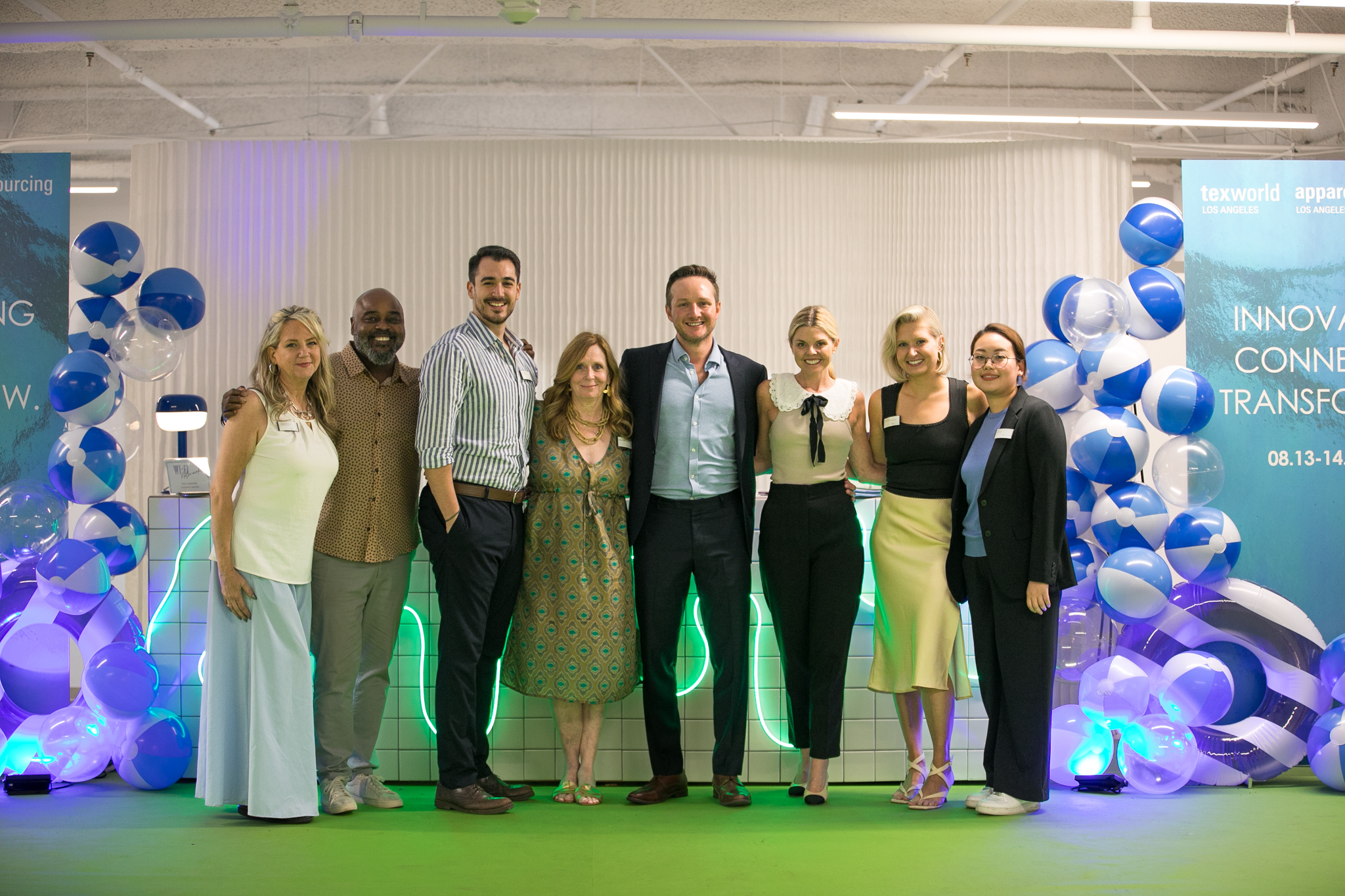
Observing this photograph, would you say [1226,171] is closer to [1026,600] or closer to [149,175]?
[1026,600]

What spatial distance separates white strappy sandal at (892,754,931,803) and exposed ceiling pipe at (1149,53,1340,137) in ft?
26.0

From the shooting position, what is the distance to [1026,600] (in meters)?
3.36

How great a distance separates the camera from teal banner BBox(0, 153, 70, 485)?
4203 millimetres

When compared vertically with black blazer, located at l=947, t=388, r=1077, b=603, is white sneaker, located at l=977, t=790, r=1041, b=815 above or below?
below

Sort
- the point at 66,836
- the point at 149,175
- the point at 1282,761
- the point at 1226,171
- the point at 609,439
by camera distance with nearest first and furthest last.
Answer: the point at 66,836, the point at 609,439, the point at 1282,761, the point at 1226,171, the point at 149,175

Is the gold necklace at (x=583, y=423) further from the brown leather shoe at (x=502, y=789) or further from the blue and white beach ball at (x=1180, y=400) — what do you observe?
the blue and white beach ball at (x=1180, y=400)

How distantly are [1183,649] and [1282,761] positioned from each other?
528 millimetres

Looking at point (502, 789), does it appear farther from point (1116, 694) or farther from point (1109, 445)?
point (1109, 445)

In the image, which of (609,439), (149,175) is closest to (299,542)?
(609,439)

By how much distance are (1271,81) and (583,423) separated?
27.7 feet

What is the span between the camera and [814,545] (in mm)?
3480

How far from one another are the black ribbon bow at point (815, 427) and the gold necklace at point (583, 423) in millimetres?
704

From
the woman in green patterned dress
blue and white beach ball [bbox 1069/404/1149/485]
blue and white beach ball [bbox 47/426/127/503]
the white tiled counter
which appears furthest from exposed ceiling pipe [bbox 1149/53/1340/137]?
blue and white beach ball [bbox 47/426/127/503]

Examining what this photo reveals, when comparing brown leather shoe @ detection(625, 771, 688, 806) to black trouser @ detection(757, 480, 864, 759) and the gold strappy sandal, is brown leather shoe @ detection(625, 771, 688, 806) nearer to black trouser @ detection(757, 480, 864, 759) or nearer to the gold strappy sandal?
the gold strappy sandal
